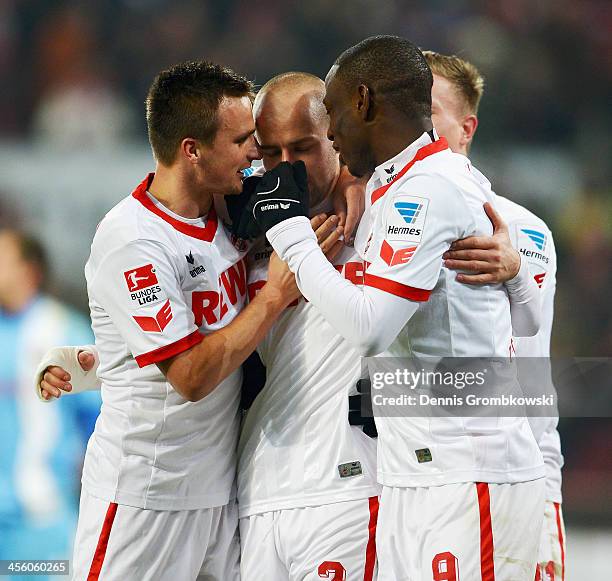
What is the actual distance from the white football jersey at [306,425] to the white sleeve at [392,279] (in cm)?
49

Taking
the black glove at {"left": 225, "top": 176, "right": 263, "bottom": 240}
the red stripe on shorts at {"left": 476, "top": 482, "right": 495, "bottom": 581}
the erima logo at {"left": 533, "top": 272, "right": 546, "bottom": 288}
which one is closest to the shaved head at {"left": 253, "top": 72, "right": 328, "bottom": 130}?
the black glove at {"left": 225, "top": 176, "right": 263, "bottom": 240}

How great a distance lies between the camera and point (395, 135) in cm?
248

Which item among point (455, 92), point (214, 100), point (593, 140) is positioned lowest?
point (214, 100)

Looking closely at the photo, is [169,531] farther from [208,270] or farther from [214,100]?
[214,100]

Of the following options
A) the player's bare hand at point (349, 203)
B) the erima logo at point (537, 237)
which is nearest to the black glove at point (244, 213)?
the player's bare hand at point (349, 203)

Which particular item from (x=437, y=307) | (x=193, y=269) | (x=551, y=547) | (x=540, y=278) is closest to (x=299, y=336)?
(x=193, y=269)

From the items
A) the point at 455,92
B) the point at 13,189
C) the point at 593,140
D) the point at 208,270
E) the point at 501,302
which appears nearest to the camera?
the point at 501,302

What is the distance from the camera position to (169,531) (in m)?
2.85

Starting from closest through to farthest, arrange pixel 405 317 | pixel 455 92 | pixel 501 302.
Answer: pixel 405 317
pixel 501 302
pixel 455 92

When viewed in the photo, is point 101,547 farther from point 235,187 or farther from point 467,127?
point 467,127

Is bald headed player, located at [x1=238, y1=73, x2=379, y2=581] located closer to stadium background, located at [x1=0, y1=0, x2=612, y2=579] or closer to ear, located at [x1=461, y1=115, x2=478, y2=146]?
ear, located at [x1=461, y1=115, x2=478, y2=146]

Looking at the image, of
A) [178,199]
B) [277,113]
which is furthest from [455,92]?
[178,199]

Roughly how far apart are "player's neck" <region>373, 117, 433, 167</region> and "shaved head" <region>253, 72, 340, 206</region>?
17.5 inches

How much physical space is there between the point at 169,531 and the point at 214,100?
1.33 metres
